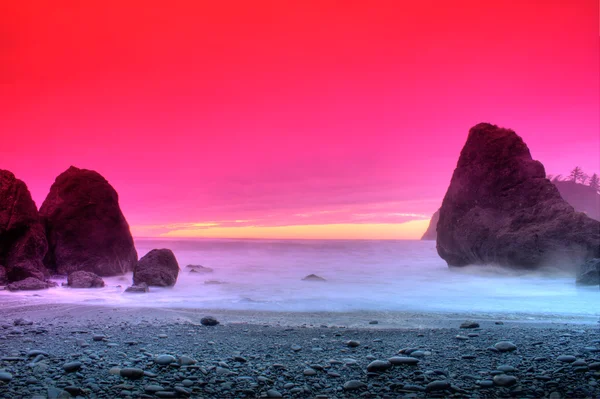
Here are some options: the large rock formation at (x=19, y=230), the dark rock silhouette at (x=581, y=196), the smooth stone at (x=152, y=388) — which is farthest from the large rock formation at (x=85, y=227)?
the dark rock silhouette at (x=581, y=196)

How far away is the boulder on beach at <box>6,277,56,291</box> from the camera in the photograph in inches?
455

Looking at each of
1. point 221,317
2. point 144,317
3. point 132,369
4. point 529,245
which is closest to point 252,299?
point 221,317

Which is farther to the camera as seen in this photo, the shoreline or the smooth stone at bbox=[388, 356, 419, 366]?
the shoreline

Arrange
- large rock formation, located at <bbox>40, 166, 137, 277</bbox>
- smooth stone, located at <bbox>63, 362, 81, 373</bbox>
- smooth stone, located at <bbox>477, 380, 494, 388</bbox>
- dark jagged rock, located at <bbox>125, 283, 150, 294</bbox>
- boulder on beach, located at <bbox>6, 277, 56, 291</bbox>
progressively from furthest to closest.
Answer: large rock formation, located at <bbox>40, 166, 137, 277</bbox>
dark jagged rock, located at <bbox>125, 283, 150, 294</bbox>
boulder on beach, located at <bbox>6, 277, 56, 291</bbox>
smooth stone, located at <bbox>63, 362, 81, 373</bbox>
smooth stone, located at <bbox>477, 380, 494, 388</bbox>

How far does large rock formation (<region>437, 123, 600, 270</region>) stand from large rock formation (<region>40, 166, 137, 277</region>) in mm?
15638

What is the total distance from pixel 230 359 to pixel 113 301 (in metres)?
6.82

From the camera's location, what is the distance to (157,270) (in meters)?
13.5

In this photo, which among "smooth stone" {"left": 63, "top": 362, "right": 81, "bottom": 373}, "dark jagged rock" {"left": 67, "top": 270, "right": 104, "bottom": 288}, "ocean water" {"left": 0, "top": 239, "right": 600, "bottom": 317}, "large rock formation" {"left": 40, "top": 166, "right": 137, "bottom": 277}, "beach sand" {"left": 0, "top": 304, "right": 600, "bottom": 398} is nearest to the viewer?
"beach sand" {"left": 0, "top": 304, "right": 600, "bottom": 398}

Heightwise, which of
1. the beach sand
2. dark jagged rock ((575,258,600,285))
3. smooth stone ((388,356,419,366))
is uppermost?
dark jagged rock ((575,258,600,285))

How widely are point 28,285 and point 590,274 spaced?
688 inches

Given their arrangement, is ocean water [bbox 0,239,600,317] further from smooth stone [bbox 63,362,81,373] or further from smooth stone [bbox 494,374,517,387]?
smooth stone [bbox 494,374,517,387]

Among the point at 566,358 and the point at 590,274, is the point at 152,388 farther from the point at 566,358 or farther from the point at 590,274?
the point at 590,274

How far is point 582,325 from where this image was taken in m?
7.56

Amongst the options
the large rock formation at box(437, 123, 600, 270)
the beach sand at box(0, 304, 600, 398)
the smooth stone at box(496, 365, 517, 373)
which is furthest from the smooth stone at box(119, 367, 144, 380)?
the large rock formation at box(437, 123, 600, 270)
